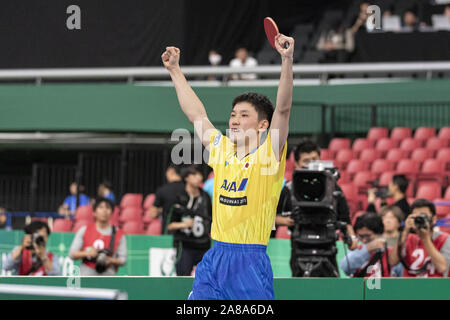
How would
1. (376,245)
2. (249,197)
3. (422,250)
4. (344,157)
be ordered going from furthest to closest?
(344,157) → (422,250) → (376,245) → (249,197)

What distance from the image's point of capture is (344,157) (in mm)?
13938

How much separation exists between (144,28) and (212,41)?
1143cm

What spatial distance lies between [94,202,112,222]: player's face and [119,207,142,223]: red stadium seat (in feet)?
18.1

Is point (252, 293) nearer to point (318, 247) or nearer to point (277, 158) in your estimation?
point (277, 158)

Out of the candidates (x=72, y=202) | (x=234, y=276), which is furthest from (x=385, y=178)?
(x=234, y=276)

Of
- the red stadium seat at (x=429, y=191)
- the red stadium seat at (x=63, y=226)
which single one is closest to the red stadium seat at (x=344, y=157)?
the red stadium seat at (x=429, y=191)

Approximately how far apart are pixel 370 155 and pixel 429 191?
2.18 m

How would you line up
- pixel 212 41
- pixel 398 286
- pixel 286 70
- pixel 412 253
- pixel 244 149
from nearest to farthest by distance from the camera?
pixel 286 70, pixel 244 149, pixel 398 286, pixel 412 253, pixel 212 41

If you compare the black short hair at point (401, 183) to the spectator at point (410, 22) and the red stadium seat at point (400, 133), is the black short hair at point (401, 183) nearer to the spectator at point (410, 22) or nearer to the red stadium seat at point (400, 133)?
the red stadium seat at point (400, 133)

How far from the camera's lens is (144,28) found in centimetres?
690

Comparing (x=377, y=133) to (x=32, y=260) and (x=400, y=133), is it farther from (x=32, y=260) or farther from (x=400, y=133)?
(x=32, y=260)

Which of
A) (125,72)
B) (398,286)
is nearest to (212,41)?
(125,72)

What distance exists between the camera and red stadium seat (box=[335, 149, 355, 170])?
13883 millimetres

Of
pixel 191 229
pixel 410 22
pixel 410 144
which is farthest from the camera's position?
pixel 410 22
